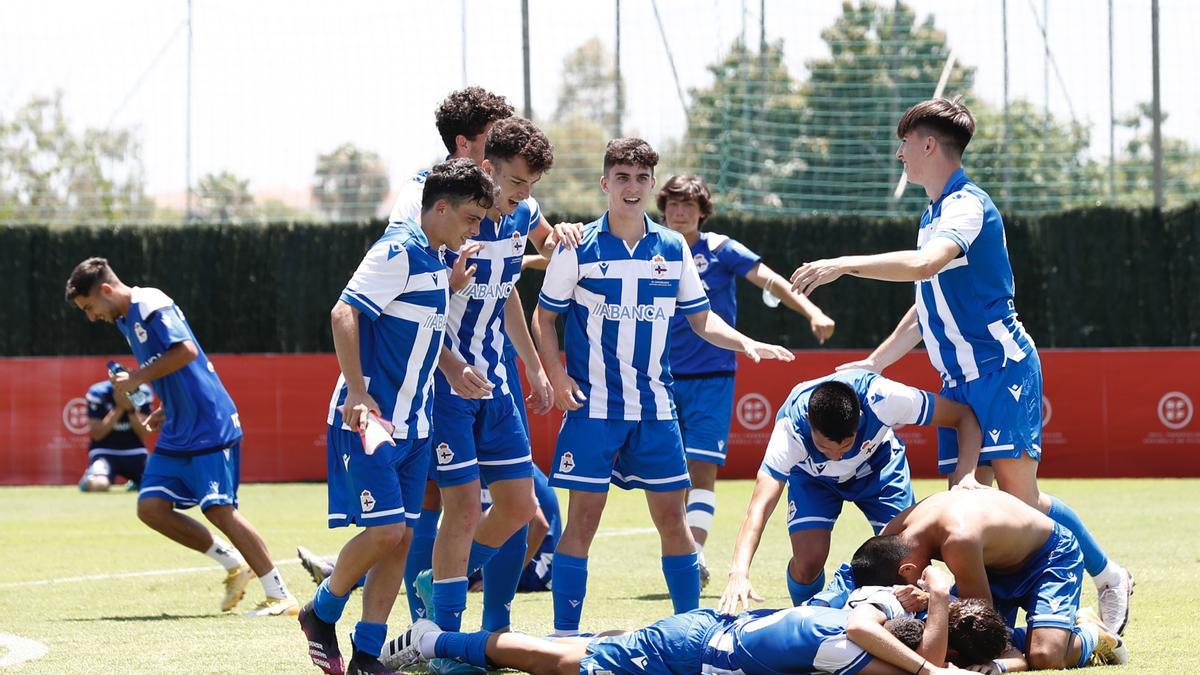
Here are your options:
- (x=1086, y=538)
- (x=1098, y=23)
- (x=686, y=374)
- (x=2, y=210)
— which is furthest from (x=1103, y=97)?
(x=2, y=210)

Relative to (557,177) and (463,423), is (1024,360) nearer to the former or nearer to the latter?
(463,423)

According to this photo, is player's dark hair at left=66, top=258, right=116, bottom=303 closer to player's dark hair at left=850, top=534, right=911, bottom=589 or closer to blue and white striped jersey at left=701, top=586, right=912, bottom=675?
blue and white striped jersey at left=701, top=586, right=912, bottom=675

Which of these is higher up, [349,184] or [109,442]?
[349,184]

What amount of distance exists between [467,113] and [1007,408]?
8.87 ft

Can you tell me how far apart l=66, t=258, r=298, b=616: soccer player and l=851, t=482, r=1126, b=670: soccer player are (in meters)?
3.91

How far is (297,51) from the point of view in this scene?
21859mm

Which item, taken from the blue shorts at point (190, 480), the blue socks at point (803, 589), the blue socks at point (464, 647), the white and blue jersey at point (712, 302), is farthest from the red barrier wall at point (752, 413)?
the blue socks at point (464, 647)

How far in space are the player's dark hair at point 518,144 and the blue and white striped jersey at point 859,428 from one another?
1.56 m

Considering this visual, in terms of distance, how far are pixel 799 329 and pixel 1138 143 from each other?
530 cm

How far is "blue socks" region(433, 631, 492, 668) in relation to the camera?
6105mm

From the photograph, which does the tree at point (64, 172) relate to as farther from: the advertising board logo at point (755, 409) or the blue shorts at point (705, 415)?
the blue shorts at point (705, 415)

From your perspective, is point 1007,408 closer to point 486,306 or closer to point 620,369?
point 620,369

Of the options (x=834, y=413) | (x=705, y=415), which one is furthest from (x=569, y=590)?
(x=705, y=415)

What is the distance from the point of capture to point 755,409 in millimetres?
17469
